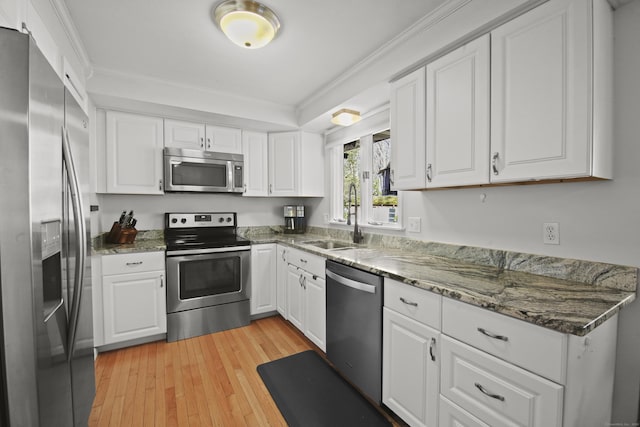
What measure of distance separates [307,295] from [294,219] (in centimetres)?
138

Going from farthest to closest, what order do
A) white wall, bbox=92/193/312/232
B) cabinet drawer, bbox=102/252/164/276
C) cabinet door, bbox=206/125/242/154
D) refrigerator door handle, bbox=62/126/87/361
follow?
1. cabinet door, bbox=206/125/242/154
2. white wall, bbox=92/193/312/232
3. cabinet drawer, bbox=102/252/164/276
4. refrigerator door handle, bbox=62/126/87/361

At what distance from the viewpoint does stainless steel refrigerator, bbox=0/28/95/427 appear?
2.49 feet

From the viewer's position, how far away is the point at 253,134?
10.7ft

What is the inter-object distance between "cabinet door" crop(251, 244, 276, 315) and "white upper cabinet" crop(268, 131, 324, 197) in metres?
0.74

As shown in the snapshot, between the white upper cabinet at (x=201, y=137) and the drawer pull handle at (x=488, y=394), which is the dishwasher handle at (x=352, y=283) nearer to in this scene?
the drawer pull handle at (x=488, y=394)

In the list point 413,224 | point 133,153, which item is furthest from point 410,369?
point 133,153

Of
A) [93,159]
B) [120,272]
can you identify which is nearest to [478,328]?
[120,272]

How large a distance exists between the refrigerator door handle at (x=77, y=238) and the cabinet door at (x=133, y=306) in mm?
1427

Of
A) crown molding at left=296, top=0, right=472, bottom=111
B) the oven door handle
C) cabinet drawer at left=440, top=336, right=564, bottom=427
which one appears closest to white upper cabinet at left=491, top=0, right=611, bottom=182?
crown molding at left=296, top=0, right=472, bottom=111

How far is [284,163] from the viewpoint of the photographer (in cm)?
330

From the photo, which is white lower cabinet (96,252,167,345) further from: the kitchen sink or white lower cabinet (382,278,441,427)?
white lower cabinet (382,278,441,427)

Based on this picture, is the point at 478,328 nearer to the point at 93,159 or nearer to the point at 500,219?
the point at 500,219

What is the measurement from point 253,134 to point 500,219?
2.62 m

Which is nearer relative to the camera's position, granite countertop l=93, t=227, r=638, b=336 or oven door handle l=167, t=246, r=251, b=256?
granite countertop l=93, t=227, r=638, b=336
